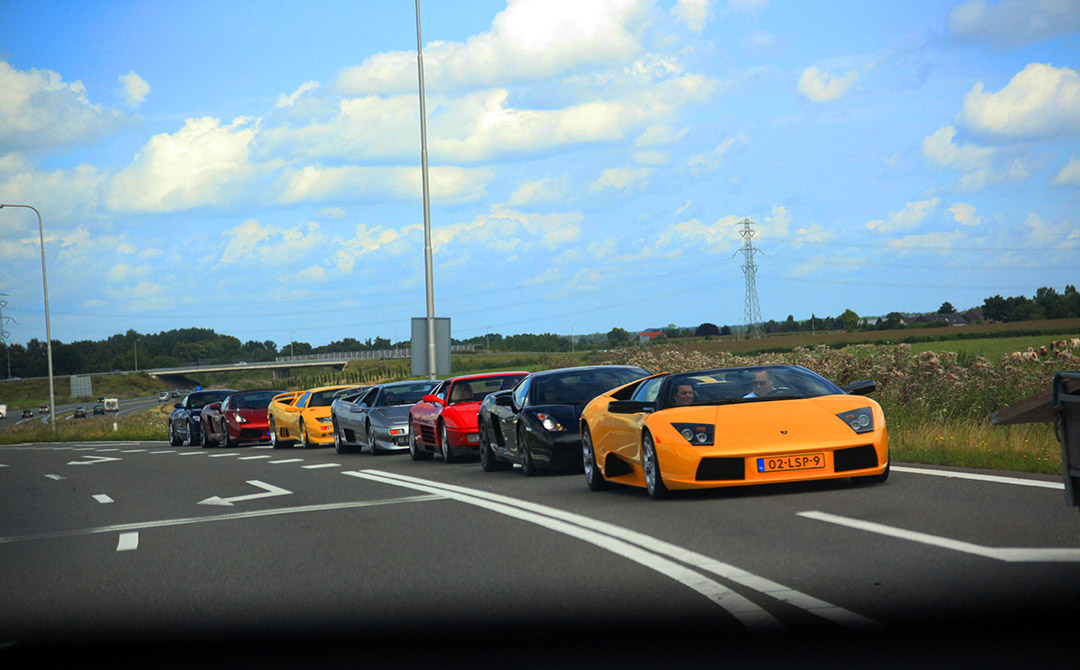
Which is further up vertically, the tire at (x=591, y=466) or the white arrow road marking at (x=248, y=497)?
the tire at (x=591, y=466)

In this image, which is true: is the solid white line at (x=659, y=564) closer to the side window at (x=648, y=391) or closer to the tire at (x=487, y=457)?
the side window at (x=648, y=391)

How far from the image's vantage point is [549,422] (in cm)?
1526

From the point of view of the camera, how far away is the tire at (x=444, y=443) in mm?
19844

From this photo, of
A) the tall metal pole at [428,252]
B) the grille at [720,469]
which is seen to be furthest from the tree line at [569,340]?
the grille at [720,469]

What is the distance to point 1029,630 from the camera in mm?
5699

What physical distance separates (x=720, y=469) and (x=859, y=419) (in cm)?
136

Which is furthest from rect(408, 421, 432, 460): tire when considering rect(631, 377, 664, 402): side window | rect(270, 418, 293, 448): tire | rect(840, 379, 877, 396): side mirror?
rect(840, 379, 877, 396): side mirror

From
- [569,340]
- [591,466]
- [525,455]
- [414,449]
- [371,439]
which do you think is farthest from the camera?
[569,340]

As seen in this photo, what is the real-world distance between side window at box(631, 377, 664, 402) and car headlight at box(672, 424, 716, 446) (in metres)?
1.17

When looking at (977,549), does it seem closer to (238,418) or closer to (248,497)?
(248,497)

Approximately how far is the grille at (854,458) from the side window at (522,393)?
5451 millimetres

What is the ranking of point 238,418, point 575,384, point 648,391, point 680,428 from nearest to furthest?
point 680,428 < point 648,391 < point 575,384 < point 238,418

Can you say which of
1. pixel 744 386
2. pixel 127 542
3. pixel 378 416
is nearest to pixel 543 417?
pixel 744 386

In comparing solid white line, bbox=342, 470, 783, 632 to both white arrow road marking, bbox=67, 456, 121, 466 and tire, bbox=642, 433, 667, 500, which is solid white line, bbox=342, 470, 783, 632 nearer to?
tire, bbox=642, 433, 667, 500
